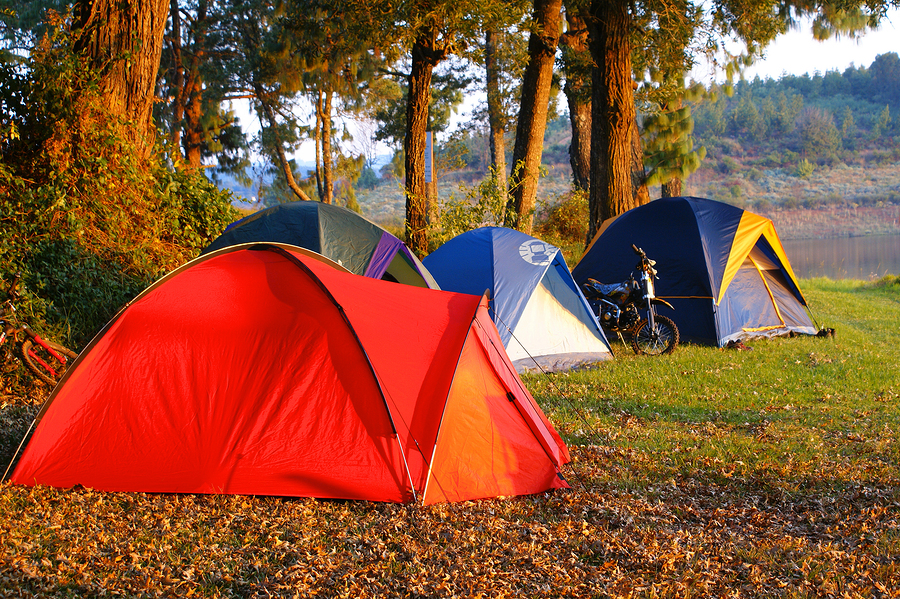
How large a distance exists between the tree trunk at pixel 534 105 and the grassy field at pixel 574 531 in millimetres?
7595

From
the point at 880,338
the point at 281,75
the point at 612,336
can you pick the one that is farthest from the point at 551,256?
the point at 281,75

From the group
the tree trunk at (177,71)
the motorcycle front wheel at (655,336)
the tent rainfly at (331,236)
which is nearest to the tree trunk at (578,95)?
the motorcycle front wheel at (655,336)

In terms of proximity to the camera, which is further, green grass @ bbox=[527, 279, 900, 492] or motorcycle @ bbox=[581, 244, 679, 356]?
motorcycle @ bbox=[581, 244, 679, 356]

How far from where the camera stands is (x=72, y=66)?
6.57 meters

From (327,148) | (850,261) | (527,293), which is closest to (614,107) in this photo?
(527,293)

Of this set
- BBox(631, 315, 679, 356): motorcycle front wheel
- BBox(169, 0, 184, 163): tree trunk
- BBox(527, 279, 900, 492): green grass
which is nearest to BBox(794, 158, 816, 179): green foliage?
BBox(169, 0, 184, 163): tree trunk

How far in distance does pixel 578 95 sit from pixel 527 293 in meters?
9.28

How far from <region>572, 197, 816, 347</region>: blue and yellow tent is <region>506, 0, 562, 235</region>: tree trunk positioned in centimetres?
310

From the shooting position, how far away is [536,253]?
24.9ft

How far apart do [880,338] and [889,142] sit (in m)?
75.2

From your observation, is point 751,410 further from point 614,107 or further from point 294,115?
point 294,115

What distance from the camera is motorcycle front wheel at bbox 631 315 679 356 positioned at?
7965 mm

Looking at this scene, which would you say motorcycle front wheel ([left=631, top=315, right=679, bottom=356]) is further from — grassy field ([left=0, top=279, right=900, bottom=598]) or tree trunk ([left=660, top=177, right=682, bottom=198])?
tree trunk ([left=660, top=177, right=682, bottom=198])

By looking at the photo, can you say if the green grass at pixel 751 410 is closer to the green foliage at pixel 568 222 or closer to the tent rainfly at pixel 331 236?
the tent rainfly at pixel 331 236
